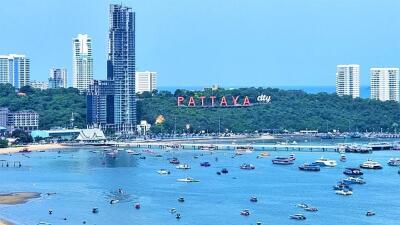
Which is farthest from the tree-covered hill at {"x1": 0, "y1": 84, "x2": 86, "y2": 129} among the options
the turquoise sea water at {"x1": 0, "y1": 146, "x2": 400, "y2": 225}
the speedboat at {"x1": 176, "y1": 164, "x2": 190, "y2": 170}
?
the speedboat at {"x1": 176, "y1": 164, "x2": 190, "y2": 170}

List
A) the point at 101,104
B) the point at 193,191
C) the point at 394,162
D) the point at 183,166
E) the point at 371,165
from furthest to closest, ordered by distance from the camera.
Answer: the point at 101,104 → the point at 394,162 → the point at 183,166 → the point at 371,165 → the point at 193,191

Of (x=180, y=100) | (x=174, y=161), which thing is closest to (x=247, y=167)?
(x=174, y=161)

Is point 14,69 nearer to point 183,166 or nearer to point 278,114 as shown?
point 278,114

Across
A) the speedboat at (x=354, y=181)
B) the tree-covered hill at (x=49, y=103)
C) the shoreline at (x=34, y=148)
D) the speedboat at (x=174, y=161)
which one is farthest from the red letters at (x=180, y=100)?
the speedboat at (x=354, y=181)

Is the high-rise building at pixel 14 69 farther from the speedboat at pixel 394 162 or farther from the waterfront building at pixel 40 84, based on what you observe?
the speedboat at pixel 394 162

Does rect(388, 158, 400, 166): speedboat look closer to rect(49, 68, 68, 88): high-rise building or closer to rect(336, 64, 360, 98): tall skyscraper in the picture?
rect(336, 64, 360, 98): tall skyscraper

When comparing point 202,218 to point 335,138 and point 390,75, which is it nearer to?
point 335,138
